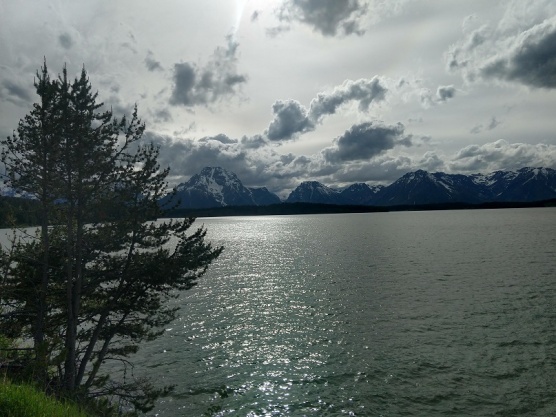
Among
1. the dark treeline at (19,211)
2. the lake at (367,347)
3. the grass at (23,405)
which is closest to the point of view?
the grass at (23,405)

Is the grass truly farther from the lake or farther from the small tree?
the lake

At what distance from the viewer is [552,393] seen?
65.1 feet

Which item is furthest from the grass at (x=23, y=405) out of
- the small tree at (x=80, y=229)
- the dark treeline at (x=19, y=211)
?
the dark treeline at (x=19, y=211)

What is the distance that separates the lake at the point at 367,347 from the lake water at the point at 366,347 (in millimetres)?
101

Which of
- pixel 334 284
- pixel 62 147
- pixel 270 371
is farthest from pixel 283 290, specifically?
pixel 62 147

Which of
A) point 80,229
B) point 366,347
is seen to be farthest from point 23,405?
point 366,347

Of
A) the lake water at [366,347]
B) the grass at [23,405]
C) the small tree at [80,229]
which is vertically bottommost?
the lake water at [366,347]

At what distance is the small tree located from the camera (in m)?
15.8

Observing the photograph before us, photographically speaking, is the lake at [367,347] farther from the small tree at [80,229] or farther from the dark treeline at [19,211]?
the dark treeline at [19,211]

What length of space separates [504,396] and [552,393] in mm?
2751

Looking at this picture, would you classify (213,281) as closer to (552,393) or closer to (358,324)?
(358,324)

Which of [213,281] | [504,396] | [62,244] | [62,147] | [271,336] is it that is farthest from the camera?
[213,281]

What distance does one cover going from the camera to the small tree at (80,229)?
15.8 meters

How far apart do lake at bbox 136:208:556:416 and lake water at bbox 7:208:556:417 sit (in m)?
0.10
